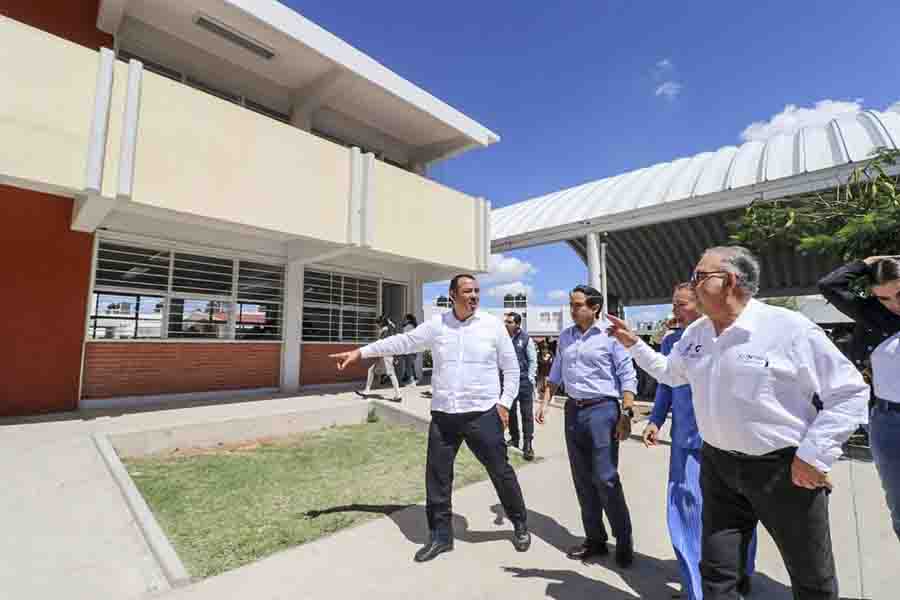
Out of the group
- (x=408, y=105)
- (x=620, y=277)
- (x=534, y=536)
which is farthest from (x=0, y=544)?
(x=620, y=277)

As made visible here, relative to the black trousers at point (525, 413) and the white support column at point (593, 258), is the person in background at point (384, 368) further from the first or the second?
the white support column at point (593, 258)

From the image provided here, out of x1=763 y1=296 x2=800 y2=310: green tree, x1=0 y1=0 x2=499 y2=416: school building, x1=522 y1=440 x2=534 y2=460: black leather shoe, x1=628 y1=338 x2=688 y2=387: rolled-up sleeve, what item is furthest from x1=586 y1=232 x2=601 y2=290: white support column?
x1=763 y1=296 x2=800 y2=310: green tree

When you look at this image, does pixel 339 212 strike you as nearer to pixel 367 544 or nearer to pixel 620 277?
pixel 367 544

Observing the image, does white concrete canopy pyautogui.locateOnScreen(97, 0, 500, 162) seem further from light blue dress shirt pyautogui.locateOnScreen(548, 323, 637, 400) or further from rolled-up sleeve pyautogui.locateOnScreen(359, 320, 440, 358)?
light blue dress shirt pyautogui.locateOnScreen(548, 323, 637, 400)

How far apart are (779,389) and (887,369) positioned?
1.25 meters

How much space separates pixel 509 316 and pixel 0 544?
5.44m

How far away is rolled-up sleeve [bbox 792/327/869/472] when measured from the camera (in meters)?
1.54

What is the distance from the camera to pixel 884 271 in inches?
91.4

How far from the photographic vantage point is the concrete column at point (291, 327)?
945 cm

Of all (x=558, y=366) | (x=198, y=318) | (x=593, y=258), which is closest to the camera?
(x=558, y=366)

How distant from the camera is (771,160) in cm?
1027

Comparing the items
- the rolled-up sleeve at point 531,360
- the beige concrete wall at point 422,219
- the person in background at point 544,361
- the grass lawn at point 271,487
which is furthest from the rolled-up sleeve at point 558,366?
the person in background at point 544,361

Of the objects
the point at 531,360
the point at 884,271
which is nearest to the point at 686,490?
the point at 884,271

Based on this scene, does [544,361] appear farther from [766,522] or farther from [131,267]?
[766,522]
